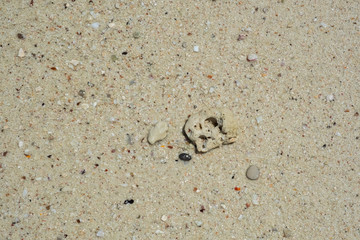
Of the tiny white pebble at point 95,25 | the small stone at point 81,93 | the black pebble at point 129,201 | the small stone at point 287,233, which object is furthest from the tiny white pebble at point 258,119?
the tiny white pebble at point 95,25

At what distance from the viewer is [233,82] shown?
109 inches

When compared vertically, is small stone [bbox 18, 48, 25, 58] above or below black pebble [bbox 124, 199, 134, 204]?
above

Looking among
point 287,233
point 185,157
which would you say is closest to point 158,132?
point 185,157

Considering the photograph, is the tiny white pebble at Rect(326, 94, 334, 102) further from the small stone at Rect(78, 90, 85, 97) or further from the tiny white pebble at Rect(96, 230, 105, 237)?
the tiny white pebble at Rect(96, 230, 105, 237)

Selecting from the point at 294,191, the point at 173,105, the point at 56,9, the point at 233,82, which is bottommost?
the point at 294,191

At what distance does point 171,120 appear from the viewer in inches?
106

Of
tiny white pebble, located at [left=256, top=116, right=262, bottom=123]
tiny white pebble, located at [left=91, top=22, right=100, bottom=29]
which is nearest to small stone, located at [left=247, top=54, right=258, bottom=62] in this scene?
tiny white pebble, located at [left=256, top=116, right=262, bottom=123]

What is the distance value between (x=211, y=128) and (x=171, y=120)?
343 mm

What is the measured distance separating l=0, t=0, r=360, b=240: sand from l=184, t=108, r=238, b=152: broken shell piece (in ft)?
0.37

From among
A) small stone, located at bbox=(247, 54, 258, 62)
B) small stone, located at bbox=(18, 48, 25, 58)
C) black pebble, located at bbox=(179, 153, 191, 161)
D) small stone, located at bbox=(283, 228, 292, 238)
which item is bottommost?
small stone, located at bbox=(283, 228, 292, 238)

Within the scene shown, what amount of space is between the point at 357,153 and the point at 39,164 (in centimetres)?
263

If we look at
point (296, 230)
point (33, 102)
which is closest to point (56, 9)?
point (33, 102)

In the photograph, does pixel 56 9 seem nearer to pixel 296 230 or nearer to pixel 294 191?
pixel 294 191

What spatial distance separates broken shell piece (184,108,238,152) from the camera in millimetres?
2557
